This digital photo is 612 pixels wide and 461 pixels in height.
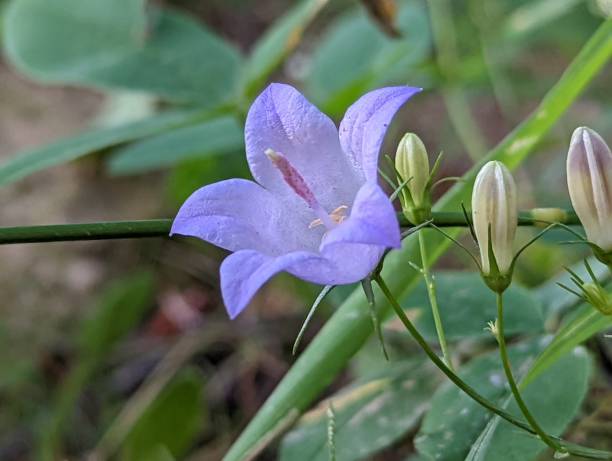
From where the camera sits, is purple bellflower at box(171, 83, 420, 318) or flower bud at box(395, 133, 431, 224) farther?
flower bud at box(395, 133, 431, 224)

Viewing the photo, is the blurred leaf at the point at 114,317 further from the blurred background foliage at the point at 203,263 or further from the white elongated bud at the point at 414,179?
the white elongated bud at the point at 414,179

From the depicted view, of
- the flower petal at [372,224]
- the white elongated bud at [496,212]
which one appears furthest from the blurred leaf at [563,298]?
the flower petal at [372,224]

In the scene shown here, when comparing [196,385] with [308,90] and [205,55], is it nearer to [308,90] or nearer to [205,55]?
[205,55]

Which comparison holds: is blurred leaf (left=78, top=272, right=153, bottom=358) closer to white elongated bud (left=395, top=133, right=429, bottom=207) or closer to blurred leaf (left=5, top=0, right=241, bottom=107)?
blurred leaf (left=5, top=0, right=241, bottom=107)

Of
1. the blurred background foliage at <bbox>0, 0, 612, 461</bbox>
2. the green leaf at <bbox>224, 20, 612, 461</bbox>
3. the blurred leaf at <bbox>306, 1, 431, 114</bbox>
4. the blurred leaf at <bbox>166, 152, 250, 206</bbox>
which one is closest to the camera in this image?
the green leaf at <bbox>224, 20, 612, 461</bbox>

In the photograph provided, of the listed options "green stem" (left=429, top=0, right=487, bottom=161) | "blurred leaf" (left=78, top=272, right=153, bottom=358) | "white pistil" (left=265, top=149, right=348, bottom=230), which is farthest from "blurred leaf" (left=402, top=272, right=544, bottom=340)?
"green stem" (left=429, top=0, right=487, bottom=161)

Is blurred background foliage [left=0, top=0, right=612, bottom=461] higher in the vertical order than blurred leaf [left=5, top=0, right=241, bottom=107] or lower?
lower

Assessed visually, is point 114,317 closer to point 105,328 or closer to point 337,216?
point 105,328
